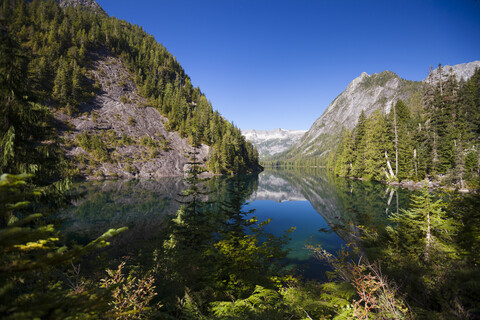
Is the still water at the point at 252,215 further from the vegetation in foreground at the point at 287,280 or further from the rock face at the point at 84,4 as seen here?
the rock face at the point at 84,4

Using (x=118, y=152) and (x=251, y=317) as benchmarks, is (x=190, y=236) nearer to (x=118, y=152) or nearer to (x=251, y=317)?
(x=251, y=317)

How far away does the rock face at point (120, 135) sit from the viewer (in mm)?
54656

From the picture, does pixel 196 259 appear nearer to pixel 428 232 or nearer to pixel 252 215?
pixel 428 232

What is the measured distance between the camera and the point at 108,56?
84.6m

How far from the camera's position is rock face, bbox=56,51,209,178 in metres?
54.7

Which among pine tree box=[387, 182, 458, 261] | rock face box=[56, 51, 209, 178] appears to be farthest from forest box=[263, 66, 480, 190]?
rock face box=[56, 51, 209, 178]

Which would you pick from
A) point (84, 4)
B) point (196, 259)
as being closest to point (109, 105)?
point (196, 259)

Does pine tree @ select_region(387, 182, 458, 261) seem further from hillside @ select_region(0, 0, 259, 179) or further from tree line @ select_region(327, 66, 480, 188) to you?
hillside @ select_region(0, 0, 259, 179)

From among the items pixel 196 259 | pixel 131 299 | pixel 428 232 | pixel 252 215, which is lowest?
pixel 252 215

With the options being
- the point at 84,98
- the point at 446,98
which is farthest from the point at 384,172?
the point at 84,98

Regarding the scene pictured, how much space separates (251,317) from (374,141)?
5397 centimetres

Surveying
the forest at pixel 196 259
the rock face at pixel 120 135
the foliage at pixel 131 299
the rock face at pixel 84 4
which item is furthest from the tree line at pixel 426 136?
the rock face at pixel 84 4

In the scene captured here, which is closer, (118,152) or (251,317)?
(251,317)

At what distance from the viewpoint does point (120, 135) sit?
2499 inches
